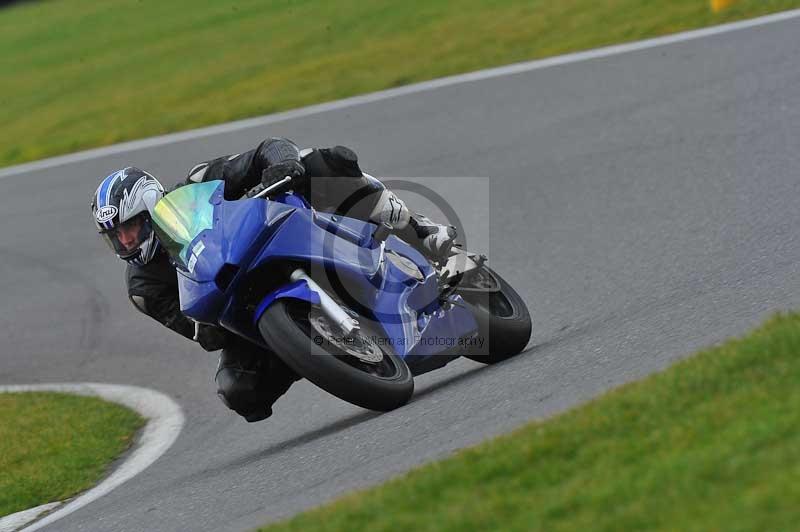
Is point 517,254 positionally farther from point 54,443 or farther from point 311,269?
point 311,269

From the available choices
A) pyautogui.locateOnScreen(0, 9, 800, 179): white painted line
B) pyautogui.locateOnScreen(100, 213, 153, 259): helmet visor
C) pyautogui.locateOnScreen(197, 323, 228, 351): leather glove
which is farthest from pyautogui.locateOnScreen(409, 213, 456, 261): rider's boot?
pyautogui.locateOnScreen(0, 9, 800, 179): white painted line

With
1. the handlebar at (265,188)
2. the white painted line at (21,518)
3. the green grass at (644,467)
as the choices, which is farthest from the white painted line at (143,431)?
the green grass at (644,467)

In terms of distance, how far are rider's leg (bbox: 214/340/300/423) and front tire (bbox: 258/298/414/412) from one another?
2.63 ft

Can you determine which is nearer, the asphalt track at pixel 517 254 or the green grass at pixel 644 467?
the green grass at pixel 644 467

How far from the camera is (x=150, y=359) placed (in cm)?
903

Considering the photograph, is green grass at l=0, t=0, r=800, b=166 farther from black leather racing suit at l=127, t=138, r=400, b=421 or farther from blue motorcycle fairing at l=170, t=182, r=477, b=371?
blue motorcycle fairing at l=170, t=182, r=477, b=371

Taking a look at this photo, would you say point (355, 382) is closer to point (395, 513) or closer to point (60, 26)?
point (395, 513)

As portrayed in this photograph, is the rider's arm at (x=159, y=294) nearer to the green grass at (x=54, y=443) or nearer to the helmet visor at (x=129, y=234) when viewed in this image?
the helmet visor at (x=129, y=234)

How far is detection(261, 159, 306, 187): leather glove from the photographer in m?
5.73

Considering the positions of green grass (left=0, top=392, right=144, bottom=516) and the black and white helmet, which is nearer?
the black and white helmet

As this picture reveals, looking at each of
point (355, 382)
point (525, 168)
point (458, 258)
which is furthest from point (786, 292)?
point (525, 168)

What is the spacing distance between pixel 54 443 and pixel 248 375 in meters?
1.75

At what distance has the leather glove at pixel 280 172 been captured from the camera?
5730 mm

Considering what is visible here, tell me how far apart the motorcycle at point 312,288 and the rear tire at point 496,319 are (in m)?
0.20
